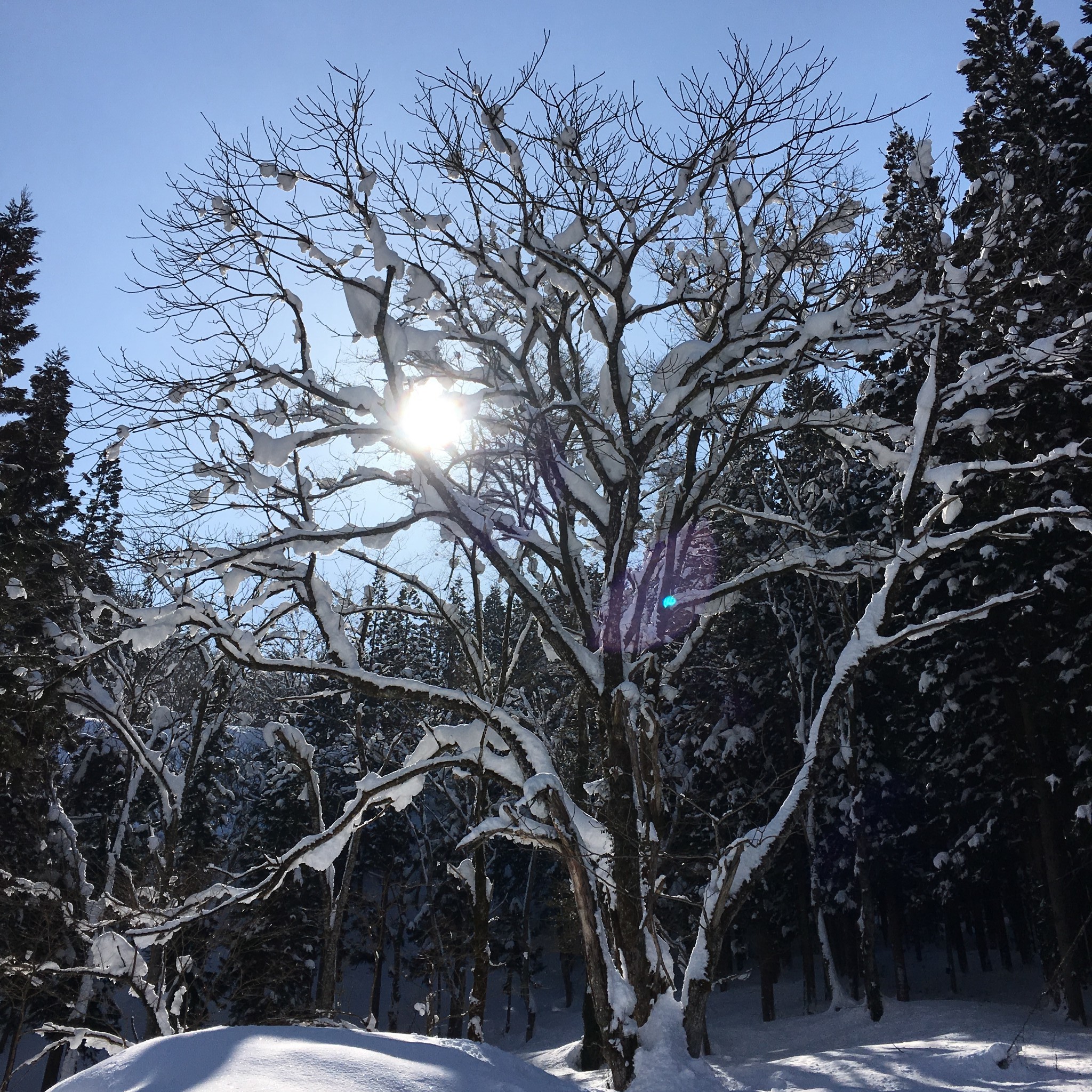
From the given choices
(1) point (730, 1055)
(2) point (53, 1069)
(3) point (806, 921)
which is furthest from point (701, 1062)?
(3) point (806, 921)

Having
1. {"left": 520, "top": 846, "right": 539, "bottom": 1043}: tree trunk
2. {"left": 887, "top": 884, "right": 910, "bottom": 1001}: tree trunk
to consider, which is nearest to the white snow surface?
{"left": 887, "top": 884, "right": 910, "bottom": 1001}: tree trunk

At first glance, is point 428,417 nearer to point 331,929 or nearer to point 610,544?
point 610,544

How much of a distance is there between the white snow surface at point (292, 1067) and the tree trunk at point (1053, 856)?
53.9 ft

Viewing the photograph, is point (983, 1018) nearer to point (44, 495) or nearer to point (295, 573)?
point (295, 573)

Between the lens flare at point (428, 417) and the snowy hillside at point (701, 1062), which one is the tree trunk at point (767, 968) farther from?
the lens flare at point (428, 417)

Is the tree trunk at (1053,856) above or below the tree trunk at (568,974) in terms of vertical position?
above

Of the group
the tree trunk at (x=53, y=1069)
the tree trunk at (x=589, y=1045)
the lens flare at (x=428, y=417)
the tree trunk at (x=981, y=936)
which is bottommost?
the tree trunk at (x=53, y=1069)

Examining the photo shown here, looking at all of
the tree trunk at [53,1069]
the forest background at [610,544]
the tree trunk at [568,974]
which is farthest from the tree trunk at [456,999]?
the tree trunk at [53,1069]

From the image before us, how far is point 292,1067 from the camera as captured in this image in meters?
3.02

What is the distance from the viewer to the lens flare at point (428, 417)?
6.62 metres

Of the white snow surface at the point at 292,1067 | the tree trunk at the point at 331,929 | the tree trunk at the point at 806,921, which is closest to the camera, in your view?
Result: the white snow surface at the point at 292,1067

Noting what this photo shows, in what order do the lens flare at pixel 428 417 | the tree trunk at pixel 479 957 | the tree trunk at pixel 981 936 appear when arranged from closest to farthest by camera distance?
the lens flare at pixel 428 417
the tree trunk at pixel 479 957
the tree trunk at pixel 981 936

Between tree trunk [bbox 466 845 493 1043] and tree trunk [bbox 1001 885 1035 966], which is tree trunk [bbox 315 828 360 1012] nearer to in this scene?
tree trunk [bbox 466 845 493 1043]

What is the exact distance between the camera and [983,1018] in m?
18.2
